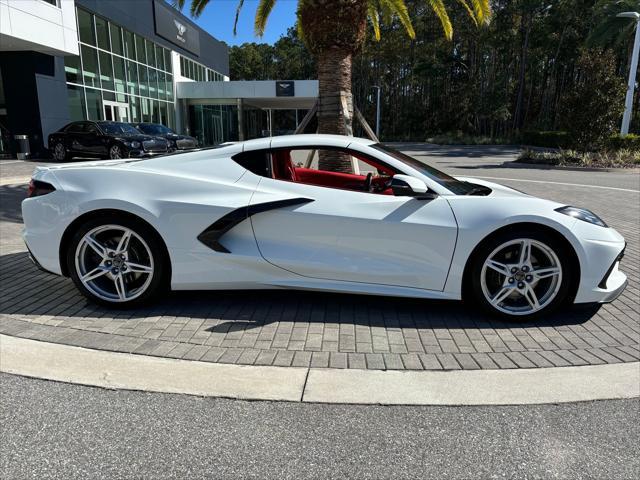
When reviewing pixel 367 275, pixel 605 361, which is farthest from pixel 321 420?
pixel 605 361

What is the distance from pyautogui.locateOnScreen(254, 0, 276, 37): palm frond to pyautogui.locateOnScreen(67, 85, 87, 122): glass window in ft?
47.7

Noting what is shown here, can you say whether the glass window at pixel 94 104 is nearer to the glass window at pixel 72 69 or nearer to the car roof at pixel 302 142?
the glass window at pixel 72 69

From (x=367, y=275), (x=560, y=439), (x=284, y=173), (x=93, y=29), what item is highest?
(x=93, y=29)

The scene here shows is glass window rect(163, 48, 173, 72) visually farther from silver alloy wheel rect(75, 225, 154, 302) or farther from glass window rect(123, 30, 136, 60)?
silver alloy wheel rect(75, 225, 154, 302)

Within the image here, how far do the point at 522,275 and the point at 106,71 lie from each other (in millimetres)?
25501

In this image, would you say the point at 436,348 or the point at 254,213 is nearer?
the point at 436,348

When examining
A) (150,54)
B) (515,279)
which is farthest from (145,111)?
(515,279)

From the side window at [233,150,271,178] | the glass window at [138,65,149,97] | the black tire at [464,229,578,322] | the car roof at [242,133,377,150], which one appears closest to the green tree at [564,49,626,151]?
the black tire at [464,229,578,322]

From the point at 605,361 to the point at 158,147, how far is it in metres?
16.6

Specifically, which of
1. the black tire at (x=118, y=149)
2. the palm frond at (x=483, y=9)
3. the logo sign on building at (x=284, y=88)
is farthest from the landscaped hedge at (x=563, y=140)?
the black tire at (x=118, y=149)

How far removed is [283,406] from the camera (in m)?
2.47

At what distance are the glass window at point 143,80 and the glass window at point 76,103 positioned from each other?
6216 millimetres

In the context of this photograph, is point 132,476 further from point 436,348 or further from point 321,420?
point 436,348

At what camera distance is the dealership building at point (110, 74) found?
61.4 ft
